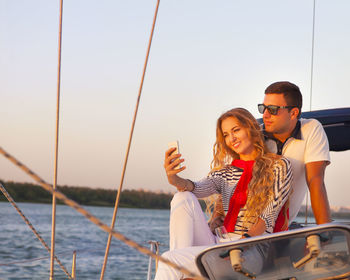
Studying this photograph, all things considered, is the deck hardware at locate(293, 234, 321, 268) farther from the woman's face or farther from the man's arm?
the woman's face

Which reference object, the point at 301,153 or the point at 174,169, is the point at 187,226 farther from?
the point at 301,153

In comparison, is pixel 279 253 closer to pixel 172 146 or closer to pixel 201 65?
pixel 172 146

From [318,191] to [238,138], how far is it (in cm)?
45

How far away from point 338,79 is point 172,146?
3.15 meters

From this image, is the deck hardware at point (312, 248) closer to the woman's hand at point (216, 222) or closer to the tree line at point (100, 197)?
the woman's hand at point (216, 222)

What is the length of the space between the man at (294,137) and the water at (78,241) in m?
3.63

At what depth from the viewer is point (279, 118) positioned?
2725 mm

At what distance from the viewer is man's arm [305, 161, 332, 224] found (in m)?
2.51

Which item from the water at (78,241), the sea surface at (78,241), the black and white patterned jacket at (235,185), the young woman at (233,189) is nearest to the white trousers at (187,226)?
the young woman at (233,189)

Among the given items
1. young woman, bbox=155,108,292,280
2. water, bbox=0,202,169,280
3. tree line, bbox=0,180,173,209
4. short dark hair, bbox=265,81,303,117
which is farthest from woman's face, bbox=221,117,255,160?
tree line, bbox=0,180,173,209

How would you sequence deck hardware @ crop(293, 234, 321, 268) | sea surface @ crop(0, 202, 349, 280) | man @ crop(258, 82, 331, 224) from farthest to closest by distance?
1. sea surface @ crop(0, 202, 349, 280)
2. man @ crop(258, 82, 331, 224)
3. deck hardware @ crop(293, 234, 321, 268)

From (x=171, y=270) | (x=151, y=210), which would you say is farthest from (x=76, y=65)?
(x=151, y=210)

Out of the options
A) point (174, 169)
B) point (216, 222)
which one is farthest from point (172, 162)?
point (216, 222)

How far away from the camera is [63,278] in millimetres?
15547
